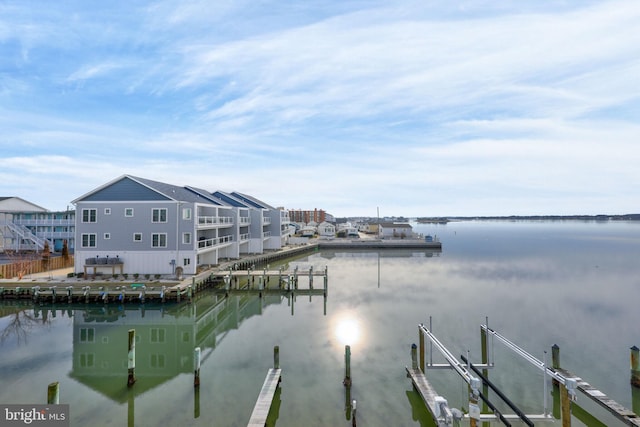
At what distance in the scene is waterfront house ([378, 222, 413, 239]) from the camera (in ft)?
293

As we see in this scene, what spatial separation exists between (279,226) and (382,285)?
27957mm

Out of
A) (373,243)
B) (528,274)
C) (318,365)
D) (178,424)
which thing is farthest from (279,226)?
(178,424)

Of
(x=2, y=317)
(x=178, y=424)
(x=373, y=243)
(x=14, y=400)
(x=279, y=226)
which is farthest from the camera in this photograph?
(x=373, y=243)

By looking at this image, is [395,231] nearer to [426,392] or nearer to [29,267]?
[29,267]

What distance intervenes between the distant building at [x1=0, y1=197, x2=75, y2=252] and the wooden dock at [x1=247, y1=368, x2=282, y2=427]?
46.0 m

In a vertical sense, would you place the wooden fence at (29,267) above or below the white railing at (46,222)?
below

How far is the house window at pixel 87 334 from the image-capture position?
20.2m

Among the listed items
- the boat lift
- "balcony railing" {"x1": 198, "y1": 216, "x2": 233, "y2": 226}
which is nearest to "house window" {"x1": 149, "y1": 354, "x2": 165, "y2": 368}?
the boat lift

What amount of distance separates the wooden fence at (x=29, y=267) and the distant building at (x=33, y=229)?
10.3m

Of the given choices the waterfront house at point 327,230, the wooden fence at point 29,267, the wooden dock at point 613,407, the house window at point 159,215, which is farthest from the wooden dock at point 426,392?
the waterfront house at point 327,230

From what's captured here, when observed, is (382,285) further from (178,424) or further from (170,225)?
(178,424)

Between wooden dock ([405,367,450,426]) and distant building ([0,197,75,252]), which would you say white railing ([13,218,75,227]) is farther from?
wooden dock ([405,367,450,426])

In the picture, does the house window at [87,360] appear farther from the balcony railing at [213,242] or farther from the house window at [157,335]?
the balcony railing at [213,242]

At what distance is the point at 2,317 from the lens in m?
24.3
